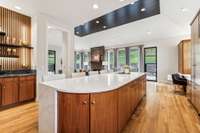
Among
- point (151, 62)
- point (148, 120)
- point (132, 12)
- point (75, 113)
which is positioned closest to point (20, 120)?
point (75, 113)

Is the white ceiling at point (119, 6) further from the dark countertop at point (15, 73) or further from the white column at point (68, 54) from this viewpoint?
the dark countertop at point (15, 73)

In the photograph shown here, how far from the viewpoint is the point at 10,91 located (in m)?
3.94

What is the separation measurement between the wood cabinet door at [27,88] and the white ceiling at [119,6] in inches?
85.3

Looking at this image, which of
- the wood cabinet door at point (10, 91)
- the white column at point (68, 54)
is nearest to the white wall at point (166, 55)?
the white column at point (68, 54)

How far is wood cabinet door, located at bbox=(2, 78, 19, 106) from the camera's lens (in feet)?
12.4

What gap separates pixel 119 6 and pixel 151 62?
20.8 ft

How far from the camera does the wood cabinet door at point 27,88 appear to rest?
422 cm

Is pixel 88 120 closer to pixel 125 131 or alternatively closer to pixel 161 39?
pixel 125 131

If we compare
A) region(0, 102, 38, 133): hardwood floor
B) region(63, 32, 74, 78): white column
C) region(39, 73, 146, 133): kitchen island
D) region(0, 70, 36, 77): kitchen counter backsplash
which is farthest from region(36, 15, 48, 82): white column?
region(39, 73, 146, 133): kitchen island

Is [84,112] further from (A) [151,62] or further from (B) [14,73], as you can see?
(A) [151,62]

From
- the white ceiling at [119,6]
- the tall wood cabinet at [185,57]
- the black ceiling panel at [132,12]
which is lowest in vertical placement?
the tall wood cabinet at [185,57]

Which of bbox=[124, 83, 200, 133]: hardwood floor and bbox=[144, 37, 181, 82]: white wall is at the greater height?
bbox=[144, 37, 181, 82]: white wall

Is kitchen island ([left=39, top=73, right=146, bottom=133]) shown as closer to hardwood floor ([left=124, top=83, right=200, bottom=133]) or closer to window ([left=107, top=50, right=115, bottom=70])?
hardwood floor ([left=124, top=83, right=200, bottom=133])

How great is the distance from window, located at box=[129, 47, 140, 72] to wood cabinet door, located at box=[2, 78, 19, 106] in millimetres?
7999
